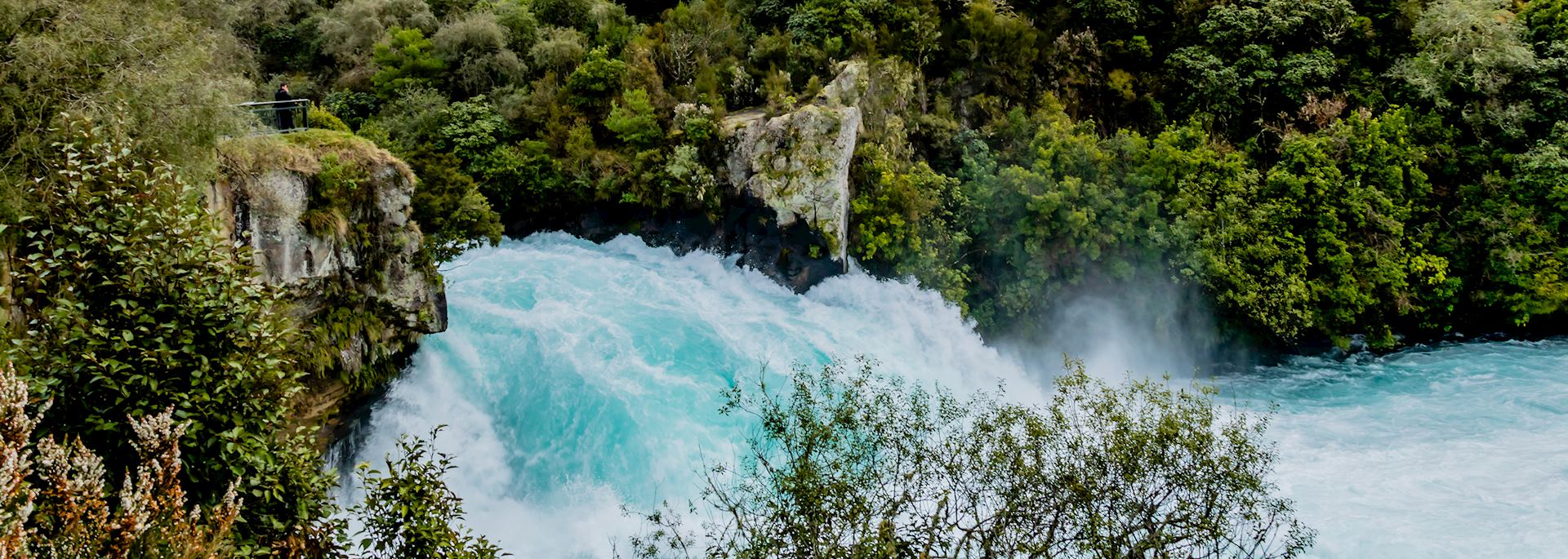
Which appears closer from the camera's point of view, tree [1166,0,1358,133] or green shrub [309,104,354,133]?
green shrub [309,104,354,133]

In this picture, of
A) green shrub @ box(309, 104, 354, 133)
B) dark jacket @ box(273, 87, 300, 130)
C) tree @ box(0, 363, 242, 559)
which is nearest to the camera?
tree @ box(0, 363, 242, 559)

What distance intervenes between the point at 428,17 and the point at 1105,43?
76.0 ft

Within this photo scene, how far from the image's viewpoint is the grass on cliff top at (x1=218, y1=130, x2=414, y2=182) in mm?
11711

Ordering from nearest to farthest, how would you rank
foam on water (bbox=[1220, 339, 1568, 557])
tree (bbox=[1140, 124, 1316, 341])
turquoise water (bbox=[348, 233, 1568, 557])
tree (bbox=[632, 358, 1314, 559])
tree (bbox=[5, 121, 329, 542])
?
tree (bbox=[5, 121, 329, 542]) → tree (bbox=[632, 358, 1314, 559]) → turquoise water (bbox=[348, 233, 1568, 557]) → foam on water (bbox=[1220, 339, 1568, 557]) → tree (bbox=[1140, 124, 1316, 341])

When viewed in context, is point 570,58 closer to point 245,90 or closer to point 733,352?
point 733,352

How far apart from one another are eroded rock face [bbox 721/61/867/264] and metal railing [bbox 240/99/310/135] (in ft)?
34.8

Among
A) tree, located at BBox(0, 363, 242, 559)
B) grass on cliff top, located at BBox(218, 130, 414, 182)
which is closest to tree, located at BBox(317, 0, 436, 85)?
grass on cliff top, located at BBox(218, 130, 414, 182)

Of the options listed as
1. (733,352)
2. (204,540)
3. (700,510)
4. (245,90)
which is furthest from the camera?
(733,352)

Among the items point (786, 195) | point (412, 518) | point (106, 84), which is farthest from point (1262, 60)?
point (106, 84)

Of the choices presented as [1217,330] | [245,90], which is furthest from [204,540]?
[1217,330]

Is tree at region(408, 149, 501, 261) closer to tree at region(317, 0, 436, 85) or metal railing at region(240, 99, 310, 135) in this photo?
metal railing at region(240, 99, 310, 135)

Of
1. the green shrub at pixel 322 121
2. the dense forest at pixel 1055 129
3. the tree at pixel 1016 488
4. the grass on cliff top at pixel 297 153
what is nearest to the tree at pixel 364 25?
the dense forest at pixel 1055 129

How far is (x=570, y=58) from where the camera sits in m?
26.0

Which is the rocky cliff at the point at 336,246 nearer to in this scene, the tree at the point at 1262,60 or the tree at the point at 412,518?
the tree at the point at 412,518
